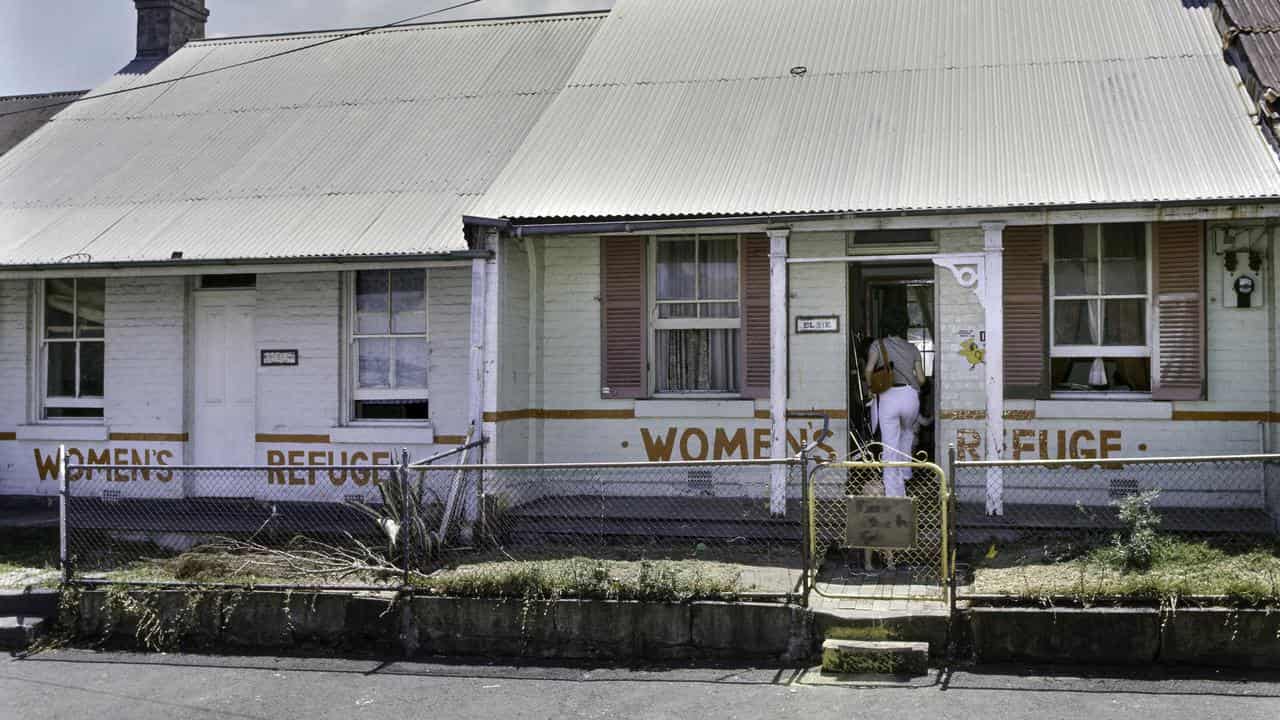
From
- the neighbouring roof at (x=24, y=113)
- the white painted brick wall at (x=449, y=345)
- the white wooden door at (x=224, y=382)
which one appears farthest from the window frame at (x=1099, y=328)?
the neighbouring roof at (x=24, y=113)

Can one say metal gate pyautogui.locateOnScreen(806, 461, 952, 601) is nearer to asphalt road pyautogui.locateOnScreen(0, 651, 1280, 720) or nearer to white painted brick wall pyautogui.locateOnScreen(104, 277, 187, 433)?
asphalt road pyautogui.locateOnScreen(0, 651, 1280, 720)

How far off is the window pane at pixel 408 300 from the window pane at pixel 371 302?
0.37ft

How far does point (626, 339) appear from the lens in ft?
37.0

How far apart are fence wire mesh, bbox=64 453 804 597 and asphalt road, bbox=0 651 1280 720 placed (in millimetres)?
844

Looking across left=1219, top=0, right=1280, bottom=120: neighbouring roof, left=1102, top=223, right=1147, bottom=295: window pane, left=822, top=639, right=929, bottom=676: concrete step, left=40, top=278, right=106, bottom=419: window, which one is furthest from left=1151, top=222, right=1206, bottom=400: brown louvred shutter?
left=40, top=278, right=106, bottom=419: window

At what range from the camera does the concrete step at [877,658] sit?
23.5 ft

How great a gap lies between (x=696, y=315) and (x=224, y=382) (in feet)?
17.1

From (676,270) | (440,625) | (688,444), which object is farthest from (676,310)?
(440,625)

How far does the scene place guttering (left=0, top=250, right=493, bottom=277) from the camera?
10.4m

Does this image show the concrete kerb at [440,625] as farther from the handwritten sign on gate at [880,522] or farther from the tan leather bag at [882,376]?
the tan leather bag at [882,376]

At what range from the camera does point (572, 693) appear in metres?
7.09

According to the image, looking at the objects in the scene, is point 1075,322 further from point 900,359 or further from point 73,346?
point 73,346

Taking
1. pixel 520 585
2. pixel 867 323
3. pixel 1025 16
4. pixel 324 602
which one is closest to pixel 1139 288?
pixel 867 323

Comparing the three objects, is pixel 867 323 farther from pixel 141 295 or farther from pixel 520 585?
pixel 141 295
